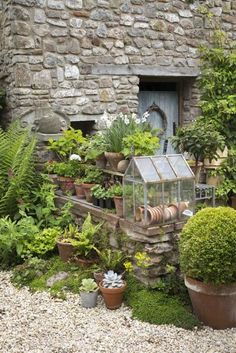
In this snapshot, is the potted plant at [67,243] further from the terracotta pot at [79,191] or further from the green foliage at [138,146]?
the green foliage at [138,146]

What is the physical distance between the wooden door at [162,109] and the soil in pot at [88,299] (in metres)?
3.83

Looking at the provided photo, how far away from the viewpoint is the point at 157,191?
3.80 meters

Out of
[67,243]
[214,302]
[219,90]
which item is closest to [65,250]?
[67,243]

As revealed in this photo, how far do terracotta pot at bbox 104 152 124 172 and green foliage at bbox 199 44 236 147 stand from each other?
2.37m

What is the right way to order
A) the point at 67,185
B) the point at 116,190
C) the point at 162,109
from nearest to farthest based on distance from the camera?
the point at 116,190
the point at 67,185
the point at 162,109

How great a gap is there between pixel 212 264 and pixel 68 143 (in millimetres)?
2679

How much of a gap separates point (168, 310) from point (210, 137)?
6.91 ft

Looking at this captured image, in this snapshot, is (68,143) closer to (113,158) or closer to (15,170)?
(15,170)

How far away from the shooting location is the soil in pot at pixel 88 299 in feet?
12.3

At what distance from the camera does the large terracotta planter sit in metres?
3.31

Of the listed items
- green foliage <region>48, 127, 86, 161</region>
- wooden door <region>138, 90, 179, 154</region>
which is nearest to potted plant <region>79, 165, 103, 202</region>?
green foliage <region>48, 127, 86, 161</region>

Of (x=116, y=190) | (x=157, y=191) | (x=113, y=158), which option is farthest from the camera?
(x=113, y=158)

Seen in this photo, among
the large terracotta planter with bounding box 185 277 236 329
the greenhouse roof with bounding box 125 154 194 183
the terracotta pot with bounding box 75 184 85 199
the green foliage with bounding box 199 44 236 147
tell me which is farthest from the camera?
the green foliage with bounding box 199 44 236 147

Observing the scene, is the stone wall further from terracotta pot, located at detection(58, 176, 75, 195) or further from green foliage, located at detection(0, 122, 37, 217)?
terracotta pot, located at detection(58, 176, 75, 195)
